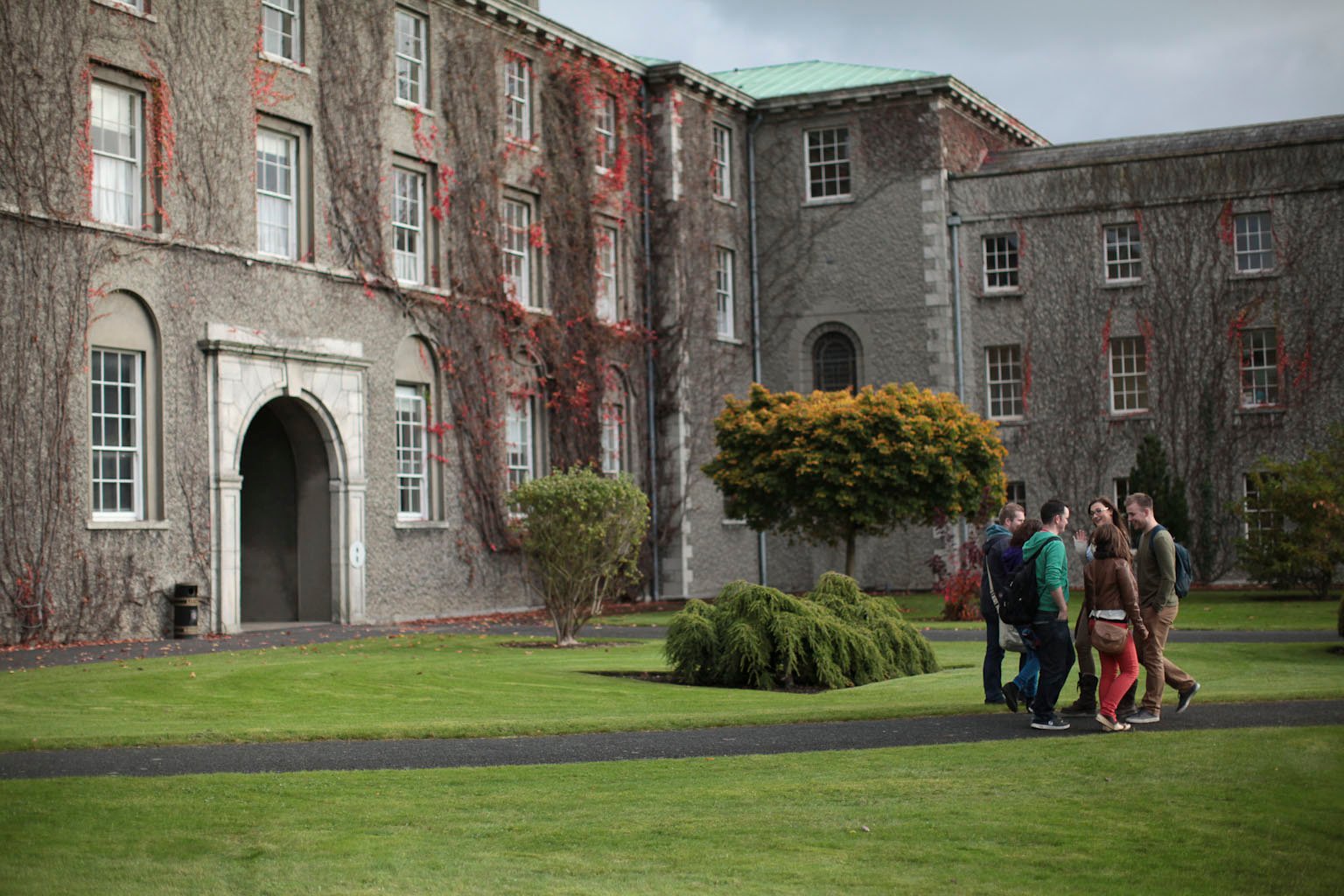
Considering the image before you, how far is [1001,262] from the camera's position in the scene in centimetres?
3681

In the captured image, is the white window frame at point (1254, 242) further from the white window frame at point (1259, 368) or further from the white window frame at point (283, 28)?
the white window frame at point (283, 28)

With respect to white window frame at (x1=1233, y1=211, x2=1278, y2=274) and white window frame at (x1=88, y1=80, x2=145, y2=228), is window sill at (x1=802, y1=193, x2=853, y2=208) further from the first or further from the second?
white window frame at (x1=88, y1=80, x2=145, y2=228)

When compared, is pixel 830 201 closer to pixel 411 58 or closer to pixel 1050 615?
pixel 411 58

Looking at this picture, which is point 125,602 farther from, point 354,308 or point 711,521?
point 711,521

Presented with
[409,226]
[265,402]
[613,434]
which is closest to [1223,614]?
[613,434]

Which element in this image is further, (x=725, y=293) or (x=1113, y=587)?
(x=725, y=293)

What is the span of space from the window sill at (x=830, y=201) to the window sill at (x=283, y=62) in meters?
14.7

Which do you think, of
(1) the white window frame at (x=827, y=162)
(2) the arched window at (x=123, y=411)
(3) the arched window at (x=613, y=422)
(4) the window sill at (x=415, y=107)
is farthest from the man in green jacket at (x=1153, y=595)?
(1) the white window frame at (x=827, y=162)

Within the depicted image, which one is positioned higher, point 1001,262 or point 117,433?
point 1001,262

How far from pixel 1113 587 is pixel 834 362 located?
25809mm

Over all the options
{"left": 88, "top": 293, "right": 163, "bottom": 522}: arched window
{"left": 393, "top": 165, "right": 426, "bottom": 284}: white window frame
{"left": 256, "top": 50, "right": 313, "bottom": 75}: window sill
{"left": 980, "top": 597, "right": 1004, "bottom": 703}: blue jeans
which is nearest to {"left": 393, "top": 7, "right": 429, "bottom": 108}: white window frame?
{"left": 393, "top": 165, "right": 426, "bottom": 284}: white window frame

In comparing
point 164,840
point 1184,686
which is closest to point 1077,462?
point 1184,686

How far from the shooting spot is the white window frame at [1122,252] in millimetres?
35562

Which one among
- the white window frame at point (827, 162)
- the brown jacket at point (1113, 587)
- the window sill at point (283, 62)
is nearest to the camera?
the brown jacket at point (1113, 587)
